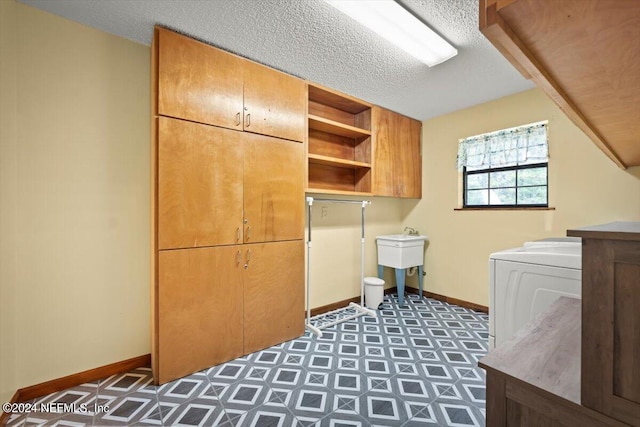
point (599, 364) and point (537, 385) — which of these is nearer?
point (599, 364)

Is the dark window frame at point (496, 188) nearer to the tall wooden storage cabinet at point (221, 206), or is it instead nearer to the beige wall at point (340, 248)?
the beige wall at point (340, 248)

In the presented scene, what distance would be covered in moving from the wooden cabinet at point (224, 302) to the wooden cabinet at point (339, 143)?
98 centimetres

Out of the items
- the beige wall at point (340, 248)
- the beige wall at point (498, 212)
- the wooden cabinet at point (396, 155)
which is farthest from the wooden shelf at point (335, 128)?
the beige wall at point (498, 212)

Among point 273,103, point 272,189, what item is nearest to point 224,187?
point 272,189

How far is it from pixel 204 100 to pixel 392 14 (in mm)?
1401

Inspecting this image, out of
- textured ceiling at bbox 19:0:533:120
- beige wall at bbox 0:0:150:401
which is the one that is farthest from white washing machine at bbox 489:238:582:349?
beige wall at bbox 0:0:150:401

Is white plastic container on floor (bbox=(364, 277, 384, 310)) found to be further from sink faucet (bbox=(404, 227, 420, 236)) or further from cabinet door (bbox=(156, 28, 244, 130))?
cabinet door (bbox=(156, 28, 244, 130))

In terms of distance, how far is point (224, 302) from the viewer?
86.6 inches

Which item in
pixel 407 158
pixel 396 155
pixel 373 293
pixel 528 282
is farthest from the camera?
pixel 407 158

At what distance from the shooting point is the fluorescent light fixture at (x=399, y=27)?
1.71 meters

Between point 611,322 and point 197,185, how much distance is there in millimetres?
2138

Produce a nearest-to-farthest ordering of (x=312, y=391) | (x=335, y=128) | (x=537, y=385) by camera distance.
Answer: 1. (x=537, y=385)
2. (x=312, y=391)
3. (x=335, y=128)

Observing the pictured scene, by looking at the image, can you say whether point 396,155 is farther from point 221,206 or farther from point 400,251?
point 221,206

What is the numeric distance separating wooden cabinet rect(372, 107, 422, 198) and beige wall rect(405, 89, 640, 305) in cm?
16
